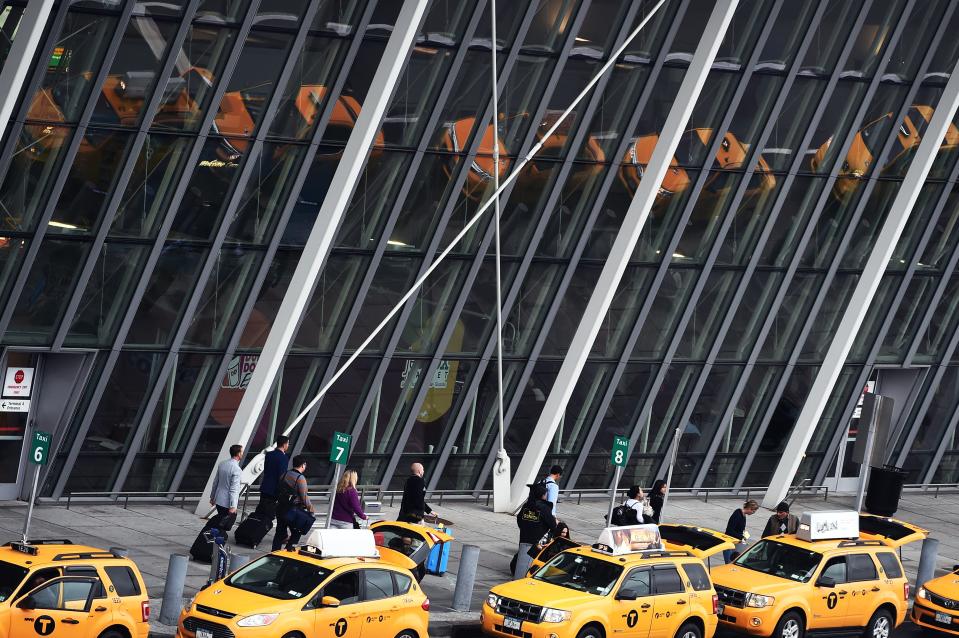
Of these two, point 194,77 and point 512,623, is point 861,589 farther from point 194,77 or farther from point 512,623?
point 194,77

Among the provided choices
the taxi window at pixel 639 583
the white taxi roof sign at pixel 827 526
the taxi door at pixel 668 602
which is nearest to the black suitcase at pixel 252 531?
the taxi window at pixel 639 583

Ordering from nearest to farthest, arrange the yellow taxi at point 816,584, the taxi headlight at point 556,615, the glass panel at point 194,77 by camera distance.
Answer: the taxi headlight at point 556,615 < the yellow taxi at point 816,584 < the glass panel at point 194,77

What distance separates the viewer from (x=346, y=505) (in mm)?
25562

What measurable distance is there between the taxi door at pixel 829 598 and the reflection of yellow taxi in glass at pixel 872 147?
1235 centimetres

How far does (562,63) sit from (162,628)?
13.9 metres

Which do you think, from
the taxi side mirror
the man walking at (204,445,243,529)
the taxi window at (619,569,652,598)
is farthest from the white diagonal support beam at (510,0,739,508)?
the taxi side mirror

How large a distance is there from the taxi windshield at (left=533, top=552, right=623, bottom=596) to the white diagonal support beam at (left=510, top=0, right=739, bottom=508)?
391 inches

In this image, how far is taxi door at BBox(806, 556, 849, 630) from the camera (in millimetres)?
24469

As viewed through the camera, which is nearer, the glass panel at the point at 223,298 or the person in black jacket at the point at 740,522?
the person in black jacket at the point at 740,522

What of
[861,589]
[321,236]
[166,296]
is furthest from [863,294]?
[166,296]

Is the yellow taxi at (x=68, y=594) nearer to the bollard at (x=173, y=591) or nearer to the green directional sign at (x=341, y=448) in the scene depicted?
the bollard at (x=173, y=591)

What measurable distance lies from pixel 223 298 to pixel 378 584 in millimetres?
10096

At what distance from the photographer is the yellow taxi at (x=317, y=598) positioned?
19.7 meters

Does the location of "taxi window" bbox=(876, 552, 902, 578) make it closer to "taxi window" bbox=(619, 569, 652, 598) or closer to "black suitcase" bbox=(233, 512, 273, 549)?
"taxi window" bbox=(619, 569, 652, 598)
